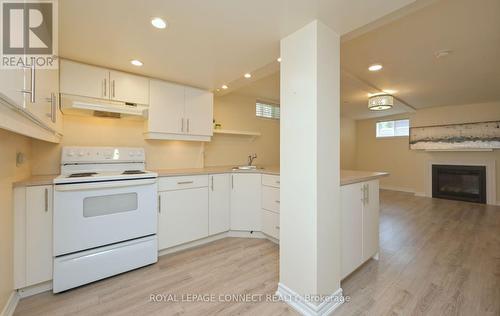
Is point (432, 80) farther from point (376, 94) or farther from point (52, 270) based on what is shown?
point (52, 270)

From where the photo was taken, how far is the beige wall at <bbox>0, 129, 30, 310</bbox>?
1.36m

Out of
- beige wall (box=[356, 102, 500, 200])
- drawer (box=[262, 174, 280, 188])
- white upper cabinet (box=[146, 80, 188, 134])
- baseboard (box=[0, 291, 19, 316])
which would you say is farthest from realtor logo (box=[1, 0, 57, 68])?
beige wall (box=[356, 102, 500, 200])

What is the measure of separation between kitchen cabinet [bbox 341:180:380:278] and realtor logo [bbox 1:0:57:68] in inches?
85.8

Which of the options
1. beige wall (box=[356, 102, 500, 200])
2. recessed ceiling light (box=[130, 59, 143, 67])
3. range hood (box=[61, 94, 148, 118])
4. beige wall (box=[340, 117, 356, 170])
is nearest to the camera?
range hood (box=[61, 94, 148, 118])

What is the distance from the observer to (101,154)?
2.33 m

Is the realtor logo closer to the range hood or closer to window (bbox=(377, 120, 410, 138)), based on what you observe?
the range hood

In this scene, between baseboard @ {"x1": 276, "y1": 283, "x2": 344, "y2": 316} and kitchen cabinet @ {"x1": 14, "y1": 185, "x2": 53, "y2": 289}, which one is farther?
kitchen cabinet @ {"x1": 14, "y1": 185, "x2": 53, "y2": 289}

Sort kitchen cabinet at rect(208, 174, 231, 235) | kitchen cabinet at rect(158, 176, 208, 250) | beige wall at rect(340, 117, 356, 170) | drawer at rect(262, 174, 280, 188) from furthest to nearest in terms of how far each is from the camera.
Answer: beige wall at rect(340, 117, 356, 170) → kitchen cabinet at rect(208, 174, 231, 235) → drawer at rect(262, 174, 280, 188) → kitchen cabinet at rect(158, 176, 208, 250)

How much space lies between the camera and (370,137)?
6.79 meters

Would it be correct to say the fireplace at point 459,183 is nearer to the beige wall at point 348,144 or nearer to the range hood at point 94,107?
the beige wall at point 348,144

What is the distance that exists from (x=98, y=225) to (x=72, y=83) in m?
1.48

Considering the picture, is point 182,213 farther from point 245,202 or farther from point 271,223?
point 271,223

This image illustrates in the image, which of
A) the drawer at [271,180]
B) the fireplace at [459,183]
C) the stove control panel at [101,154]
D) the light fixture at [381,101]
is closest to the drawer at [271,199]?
the drawer at [271,180]

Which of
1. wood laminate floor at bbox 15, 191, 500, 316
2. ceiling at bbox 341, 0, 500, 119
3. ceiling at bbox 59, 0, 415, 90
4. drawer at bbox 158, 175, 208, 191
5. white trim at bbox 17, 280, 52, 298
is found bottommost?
wood laminate floor at bbox 15, 191, 500, 316
